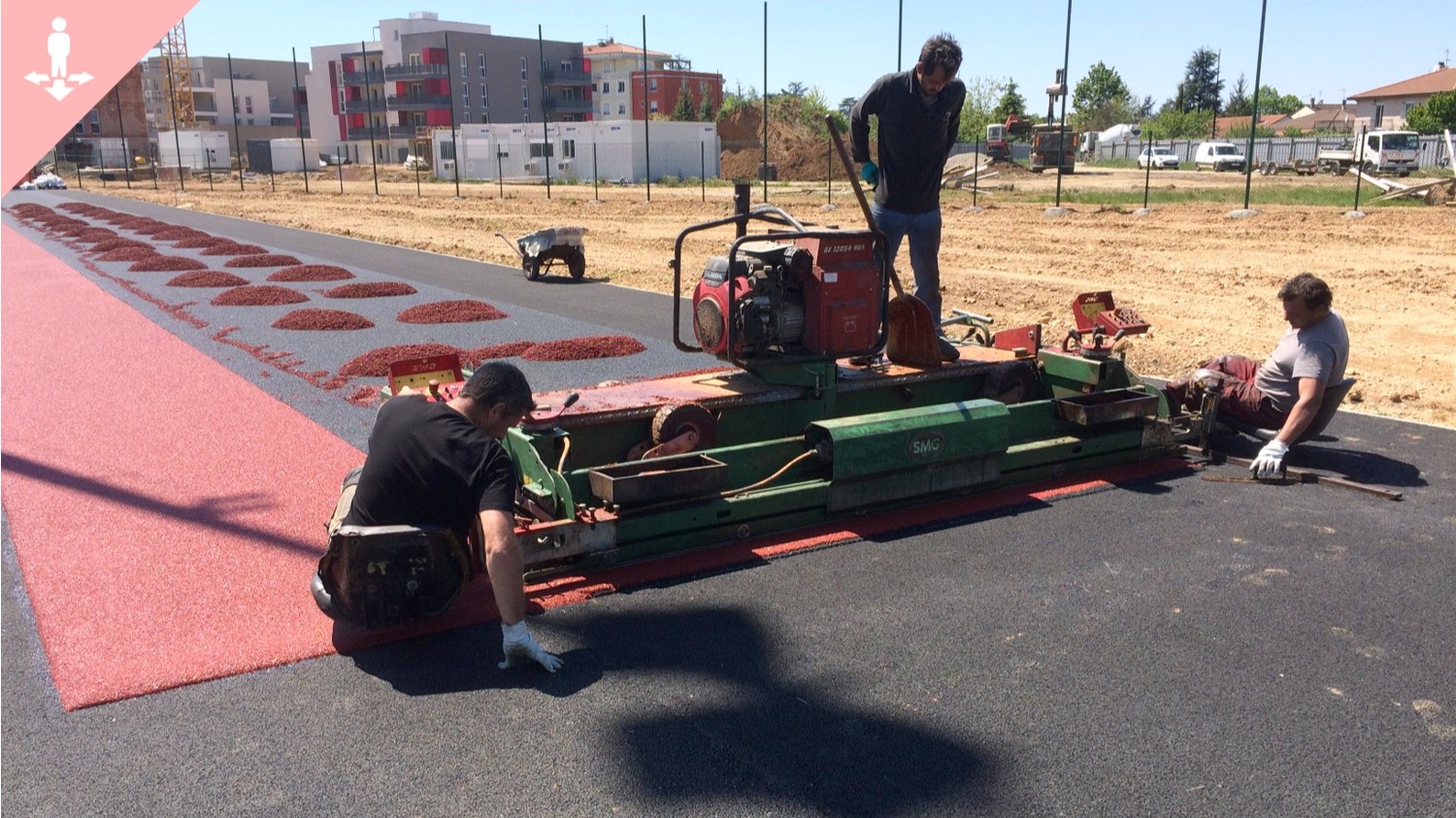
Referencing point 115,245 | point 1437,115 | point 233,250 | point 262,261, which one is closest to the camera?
point 262,261

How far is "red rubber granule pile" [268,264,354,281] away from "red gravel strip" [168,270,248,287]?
19.3 inches

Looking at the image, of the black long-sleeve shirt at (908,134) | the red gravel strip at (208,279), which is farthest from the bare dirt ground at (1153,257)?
the red gravel strip at (208,279)

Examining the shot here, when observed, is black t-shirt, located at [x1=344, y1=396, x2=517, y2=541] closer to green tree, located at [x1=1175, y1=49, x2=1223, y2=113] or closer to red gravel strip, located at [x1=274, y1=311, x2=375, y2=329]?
red gravel strip, located at [x1=274, y1=311, x2=375, y2=329]

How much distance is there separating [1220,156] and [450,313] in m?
41.2

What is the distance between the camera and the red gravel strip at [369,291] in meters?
13.2

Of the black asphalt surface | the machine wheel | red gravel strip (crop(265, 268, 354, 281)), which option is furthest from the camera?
red gravel strip (crop(265, 268, 354, 281))

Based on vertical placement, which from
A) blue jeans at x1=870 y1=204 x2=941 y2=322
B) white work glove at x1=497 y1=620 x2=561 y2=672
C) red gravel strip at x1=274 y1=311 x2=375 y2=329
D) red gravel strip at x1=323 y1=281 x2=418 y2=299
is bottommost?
white work glove at x1=497 y1=620 x2=561 y2=672

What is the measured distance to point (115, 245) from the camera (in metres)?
20.1

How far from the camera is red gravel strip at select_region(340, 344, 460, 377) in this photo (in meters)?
8.62

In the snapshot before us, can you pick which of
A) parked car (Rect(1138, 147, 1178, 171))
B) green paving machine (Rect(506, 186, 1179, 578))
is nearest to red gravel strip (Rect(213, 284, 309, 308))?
green paving machine (Rect(506, 186, 1179, 578))

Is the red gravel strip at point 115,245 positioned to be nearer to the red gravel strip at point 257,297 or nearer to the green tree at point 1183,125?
the red gravel strip at point 257,297

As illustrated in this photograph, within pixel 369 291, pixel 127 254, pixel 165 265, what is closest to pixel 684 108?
pixel 127 254

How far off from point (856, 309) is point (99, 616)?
3720 mm

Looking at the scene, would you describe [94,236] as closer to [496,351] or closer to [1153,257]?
[496,351]
